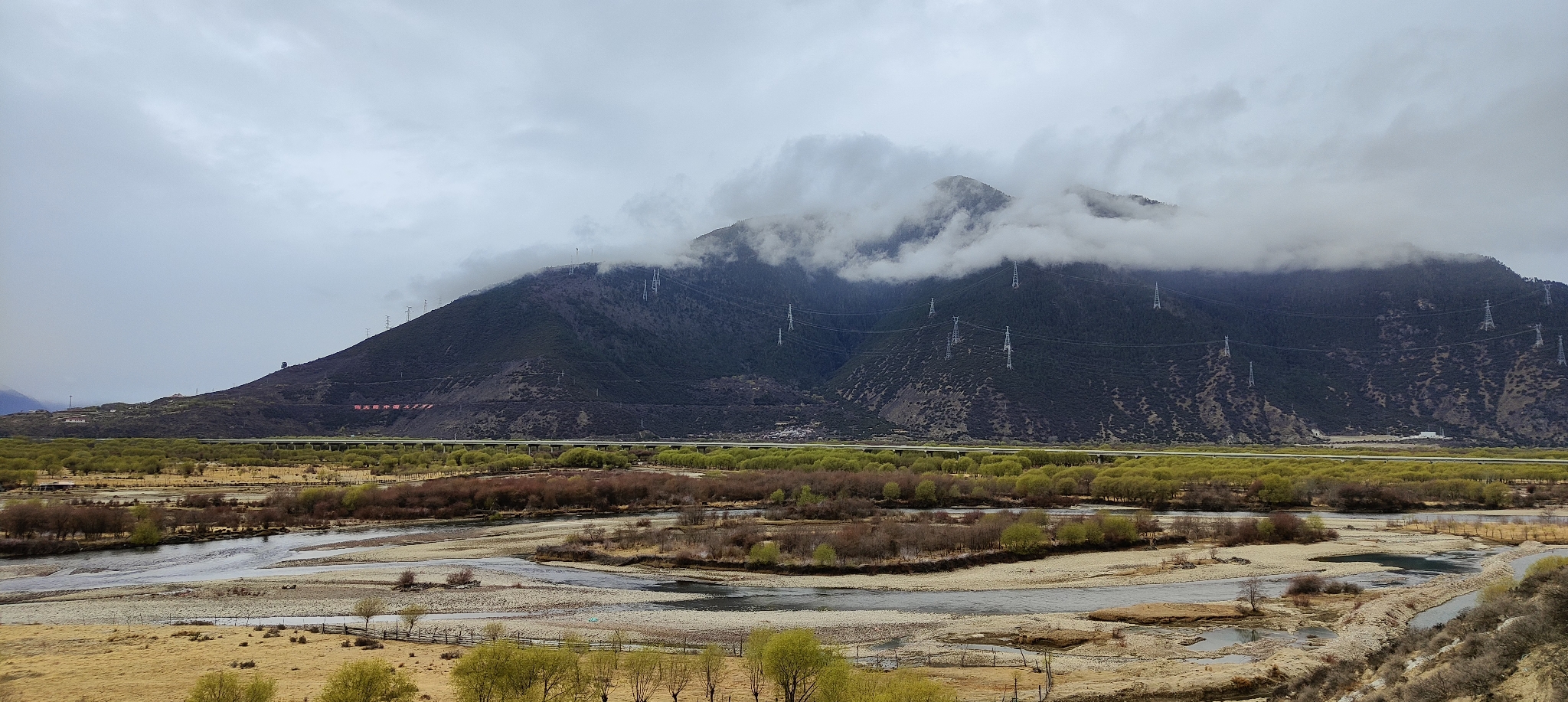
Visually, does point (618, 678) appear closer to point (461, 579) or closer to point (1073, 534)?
point (461, 579)

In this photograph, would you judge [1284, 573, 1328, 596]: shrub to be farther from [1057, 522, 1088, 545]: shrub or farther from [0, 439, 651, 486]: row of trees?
[0, 439, 651, 486]: row of trees

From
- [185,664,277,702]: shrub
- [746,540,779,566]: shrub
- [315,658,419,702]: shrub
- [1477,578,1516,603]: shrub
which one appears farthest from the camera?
[746,540,779,566]: shrub

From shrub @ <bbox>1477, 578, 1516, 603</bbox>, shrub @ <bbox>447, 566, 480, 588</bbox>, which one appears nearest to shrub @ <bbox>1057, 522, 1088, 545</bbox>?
shrub @ <bbox>1477, 578, 1516, 603</bbox>

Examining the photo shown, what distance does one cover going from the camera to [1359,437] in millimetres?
183625

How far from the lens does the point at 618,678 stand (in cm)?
3278

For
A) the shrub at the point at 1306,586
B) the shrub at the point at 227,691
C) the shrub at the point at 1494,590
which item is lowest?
the shrub at the point at 1306,586

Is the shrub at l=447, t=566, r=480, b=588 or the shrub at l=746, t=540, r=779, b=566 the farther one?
the shrub at l=746, t=540, r=779, b=566

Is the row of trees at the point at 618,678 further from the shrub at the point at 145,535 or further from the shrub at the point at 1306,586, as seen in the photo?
the shrub at the point at 145,535

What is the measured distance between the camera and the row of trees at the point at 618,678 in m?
25.4

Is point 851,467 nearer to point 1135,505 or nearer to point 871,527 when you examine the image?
point 1135,505

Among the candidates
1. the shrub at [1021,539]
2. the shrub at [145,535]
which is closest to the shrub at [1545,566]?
the shrub at [1021,539]

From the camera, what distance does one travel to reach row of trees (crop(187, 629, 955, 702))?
83.3 feet

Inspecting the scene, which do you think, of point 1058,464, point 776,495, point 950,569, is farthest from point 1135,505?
point 950,569

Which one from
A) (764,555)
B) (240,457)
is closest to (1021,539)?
(764,555)
